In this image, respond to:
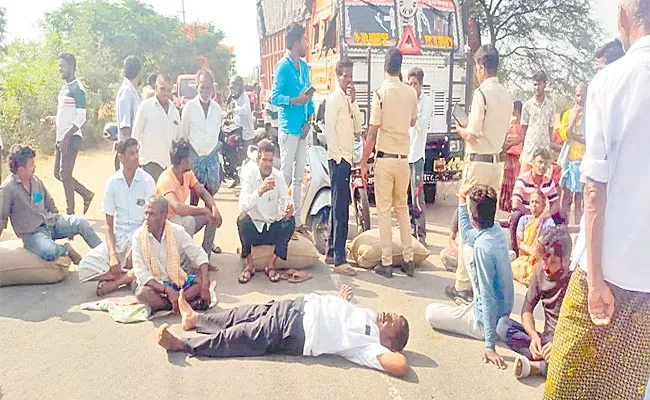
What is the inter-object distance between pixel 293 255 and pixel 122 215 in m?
1.56

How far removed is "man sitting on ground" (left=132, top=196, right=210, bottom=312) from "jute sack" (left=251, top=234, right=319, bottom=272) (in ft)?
2.90

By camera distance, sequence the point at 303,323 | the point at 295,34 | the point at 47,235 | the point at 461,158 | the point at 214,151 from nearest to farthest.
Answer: the point at 303,323
the point at 47,235
the point at 295,34
the point at 214,151
the point at 461,158

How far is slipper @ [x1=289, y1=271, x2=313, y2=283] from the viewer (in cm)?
520

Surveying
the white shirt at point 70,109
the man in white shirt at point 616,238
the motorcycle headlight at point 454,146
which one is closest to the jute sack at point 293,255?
the white shirt at point 70,109

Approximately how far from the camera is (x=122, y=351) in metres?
3.80

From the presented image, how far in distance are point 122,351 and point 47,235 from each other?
186 cm

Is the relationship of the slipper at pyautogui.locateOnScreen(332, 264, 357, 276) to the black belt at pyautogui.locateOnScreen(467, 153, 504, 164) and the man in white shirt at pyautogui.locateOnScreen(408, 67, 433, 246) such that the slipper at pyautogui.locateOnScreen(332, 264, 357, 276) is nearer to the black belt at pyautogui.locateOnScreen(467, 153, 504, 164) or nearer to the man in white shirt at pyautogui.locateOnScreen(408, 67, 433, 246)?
the man in white shirt at pyautogui.locateOnScreen(408, 67, 433, 246)

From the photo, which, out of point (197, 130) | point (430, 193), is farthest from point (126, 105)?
point (430, 193)

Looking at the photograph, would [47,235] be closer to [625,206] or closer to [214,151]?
[214,151]

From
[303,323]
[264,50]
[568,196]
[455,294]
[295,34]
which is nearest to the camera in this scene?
[303,323]

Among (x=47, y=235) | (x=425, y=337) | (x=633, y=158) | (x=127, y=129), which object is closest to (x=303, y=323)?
(x=425, y=337)

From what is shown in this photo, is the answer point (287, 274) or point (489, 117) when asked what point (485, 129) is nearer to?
point (489, 117)

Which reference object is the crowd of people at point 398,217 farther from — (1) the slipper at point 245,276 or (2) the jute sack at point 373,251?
(2) the jute sack at point 373,251

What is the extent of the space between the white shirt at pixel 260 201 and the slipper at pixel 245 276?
0.37 meters
